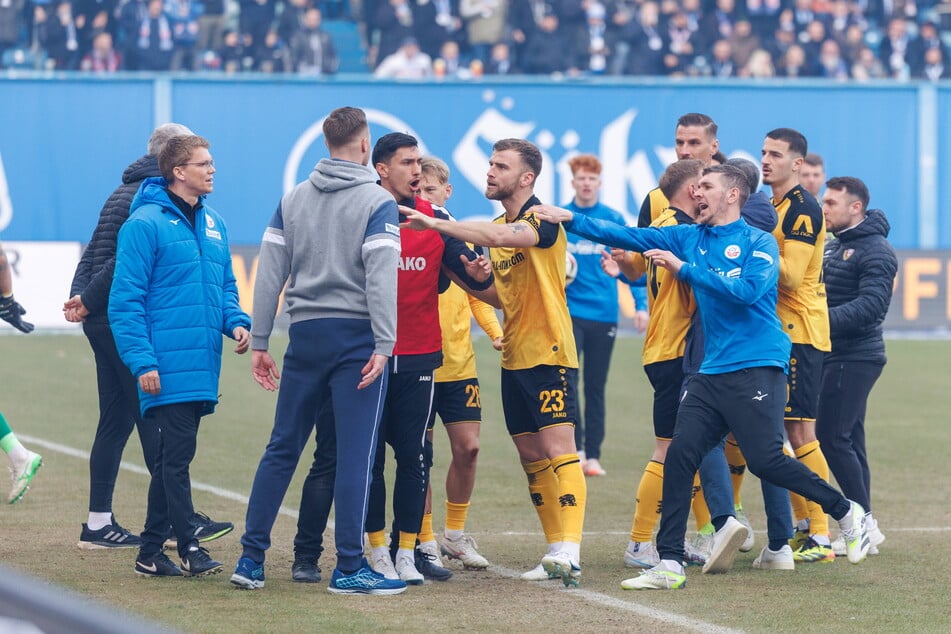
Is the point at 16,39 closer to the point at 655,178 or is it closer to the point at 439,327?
the point at 655,178

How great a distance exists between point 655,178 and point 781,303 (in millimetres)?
12545

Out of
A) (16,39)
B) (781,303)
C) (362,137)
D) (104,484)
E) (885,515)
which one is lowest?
(885,515)

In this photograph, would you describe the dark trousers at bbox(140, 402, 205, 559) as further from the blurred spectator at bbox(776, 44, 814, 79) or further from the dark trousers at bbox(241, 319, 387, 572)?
the blurred spectator at bbox(776, 44, 814, 79)

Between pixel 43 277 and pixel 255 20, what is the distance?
7.01 meters

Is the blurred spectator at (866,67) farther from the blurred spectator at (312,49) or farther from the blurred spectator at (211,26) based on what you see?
the blurred spectator at (211,26)

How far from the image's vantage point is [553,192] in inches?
775

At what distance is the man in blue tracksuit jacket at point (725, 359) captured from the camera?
22.1ft

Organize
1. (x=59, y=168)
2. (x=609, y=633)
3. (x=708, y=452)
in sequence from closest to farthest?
(x=609, y=633)
(x=708, y=452)
(x=59, y=168)

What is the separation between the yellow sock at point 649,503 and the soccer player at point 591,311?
3370 millimetres

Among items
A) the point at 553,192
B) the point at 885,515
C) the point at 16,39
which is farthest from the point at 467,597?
the point at 16,39

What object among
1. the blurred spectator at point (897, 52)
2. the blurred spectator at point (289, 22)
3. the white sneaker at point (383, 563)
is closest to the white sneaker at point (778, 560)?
the white sneaker at point (383, 563)

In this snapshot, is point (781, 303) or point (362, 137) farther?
point (781, 303)

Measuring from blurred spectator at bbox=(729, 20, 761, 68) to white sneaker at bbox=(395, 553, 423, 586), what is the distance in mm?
19091

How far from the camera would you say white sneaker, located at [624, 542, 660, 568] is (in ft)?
24.0
